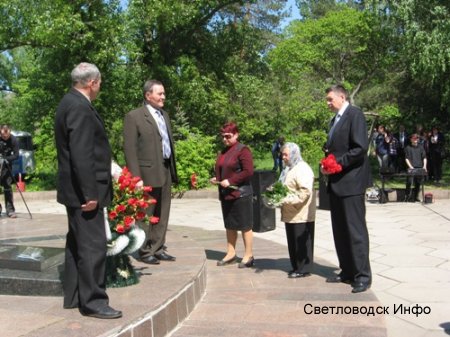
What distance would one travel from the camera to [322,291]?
531cm

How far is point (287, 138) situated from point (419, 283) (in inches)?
517

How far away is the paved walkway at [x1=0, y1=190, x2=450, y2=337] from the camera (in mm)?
4367

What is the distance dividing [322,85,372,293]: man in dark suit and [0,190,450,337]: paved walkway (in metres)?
0.29

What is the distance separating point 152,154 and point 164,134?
29cm

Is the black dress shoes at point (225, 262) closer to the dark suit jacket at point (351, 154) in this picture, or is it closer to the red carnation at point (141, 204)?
A: the dark suit jacket at point (351, 154)

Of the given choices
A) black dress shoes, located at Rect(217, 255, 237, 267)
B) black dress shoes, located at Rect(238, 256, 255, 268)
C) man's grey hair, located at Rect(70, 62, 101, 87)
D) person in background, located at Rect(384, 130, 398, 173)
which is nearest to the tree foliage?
person in background, located at Rect(384, 130, 398, 173)

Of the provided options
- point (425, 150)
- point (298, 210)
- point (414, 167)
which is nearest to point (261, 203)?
point (298, 210)

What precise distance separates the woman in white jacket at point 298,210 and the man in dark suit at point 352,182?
401mm

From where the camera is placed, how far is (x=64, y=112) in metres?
3.81

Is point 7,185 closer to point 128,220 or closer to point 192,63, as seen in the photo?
point 128,220

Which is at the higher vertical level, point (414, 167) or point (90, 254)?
point (414, 167)

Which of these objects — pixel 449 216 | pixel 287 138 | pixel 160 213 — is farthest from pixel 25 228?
pixel 287 138

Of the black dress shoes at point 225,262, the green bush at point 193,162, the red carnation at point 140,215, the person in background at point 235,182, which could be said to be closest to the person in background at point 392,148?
the green bush at point 193,162

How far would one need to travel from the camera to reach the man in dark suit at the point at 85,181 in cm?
374
